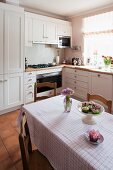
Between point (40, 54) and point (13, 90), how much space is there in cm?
153

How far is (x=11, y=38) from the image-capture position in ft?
9.86

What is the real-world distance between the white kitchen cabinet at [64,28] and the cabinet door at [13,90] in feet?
5.92

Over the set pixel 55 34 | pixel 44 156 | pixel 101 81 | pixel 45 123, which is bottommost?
pixel 44 156

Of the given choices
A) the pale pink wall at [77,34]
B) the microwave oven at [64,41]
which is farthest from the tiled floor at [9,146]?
the pale pink wall at [77,34]

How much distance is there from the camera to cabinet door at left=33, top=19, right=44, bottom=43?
3602 millimetres

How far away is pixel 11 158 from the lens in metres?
1.92

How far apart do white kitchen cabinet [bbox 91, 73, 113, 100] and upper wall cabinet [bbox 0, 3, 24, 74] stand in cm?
164

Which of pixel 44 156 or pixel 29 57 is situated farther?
pixel 29 57

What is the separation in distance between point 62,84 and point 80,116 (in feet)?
9.41

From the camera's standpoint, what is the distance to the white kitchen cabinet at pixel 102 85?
3.16m

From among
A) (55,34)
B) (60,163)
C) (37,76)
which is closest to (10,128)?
(37,76)

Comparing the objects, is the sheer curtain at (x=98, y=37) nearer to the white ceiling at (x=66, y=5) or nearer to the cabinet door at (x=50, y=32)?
the white ceiling at (x=66, y=5)

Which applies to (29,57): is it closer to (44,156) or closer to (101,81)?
(101,81)

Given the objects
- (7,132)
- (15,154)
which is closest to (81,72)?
(7,132)
